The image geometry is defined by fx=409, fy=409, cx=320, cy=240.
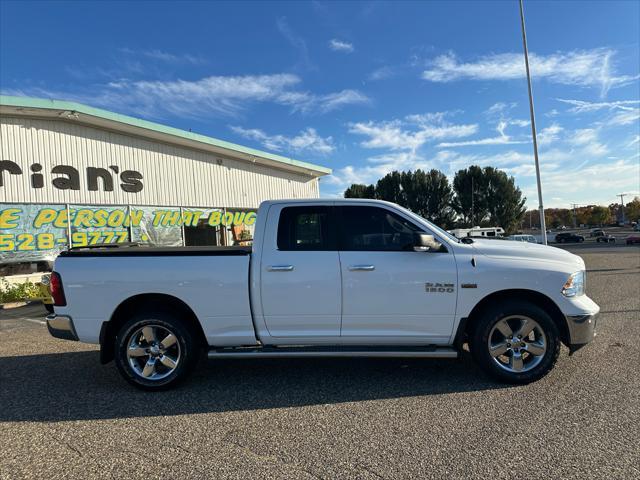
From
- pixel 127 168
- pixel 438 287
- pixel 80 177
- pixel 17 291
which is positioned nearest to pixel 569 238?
pixel 127 168

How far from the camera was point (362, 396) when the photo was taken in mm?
3826

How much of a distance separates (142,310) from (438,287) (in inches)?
118

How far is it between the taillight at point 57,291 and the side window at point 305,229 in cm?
223

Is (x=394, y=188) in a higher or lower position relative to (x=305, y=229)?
higher

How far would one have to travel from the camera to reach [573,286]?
402 centimetres

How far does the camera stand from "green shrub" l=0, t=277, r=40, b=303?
34.3ft

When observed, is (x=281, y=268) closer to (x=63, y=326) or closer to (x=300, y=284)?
(x=300, y=284)

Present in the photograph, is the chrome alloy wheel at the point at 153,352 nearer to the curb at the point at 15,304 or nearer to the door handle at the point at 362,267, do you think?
the door handle at the point at 362,267

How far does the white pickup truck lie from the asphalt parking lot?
1.23 feet

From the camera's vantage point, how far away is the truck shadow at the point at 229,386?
12.2 feet

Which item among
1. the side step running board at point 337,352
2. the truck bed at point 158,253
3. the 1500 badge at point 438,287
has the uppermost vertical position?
the truck bed at point 158,253

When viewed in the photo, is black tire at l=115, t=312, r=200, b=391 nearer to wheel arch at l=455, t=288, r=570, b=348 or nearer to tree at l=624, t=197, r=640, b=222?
wheel arch at l=455, t=288, r=570, b=348

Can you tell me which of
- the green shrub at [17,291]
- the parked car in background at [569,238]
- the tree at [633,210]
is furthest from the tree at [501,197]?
the tree at [633,210]

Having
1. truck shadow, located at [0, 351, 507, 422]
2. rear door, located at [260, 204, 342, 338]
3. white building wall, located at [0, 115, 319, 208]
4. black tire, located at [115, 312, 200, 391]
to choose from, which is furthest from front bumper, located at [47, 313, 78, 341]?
white building wall, located at [0, 115, 319, 208]
